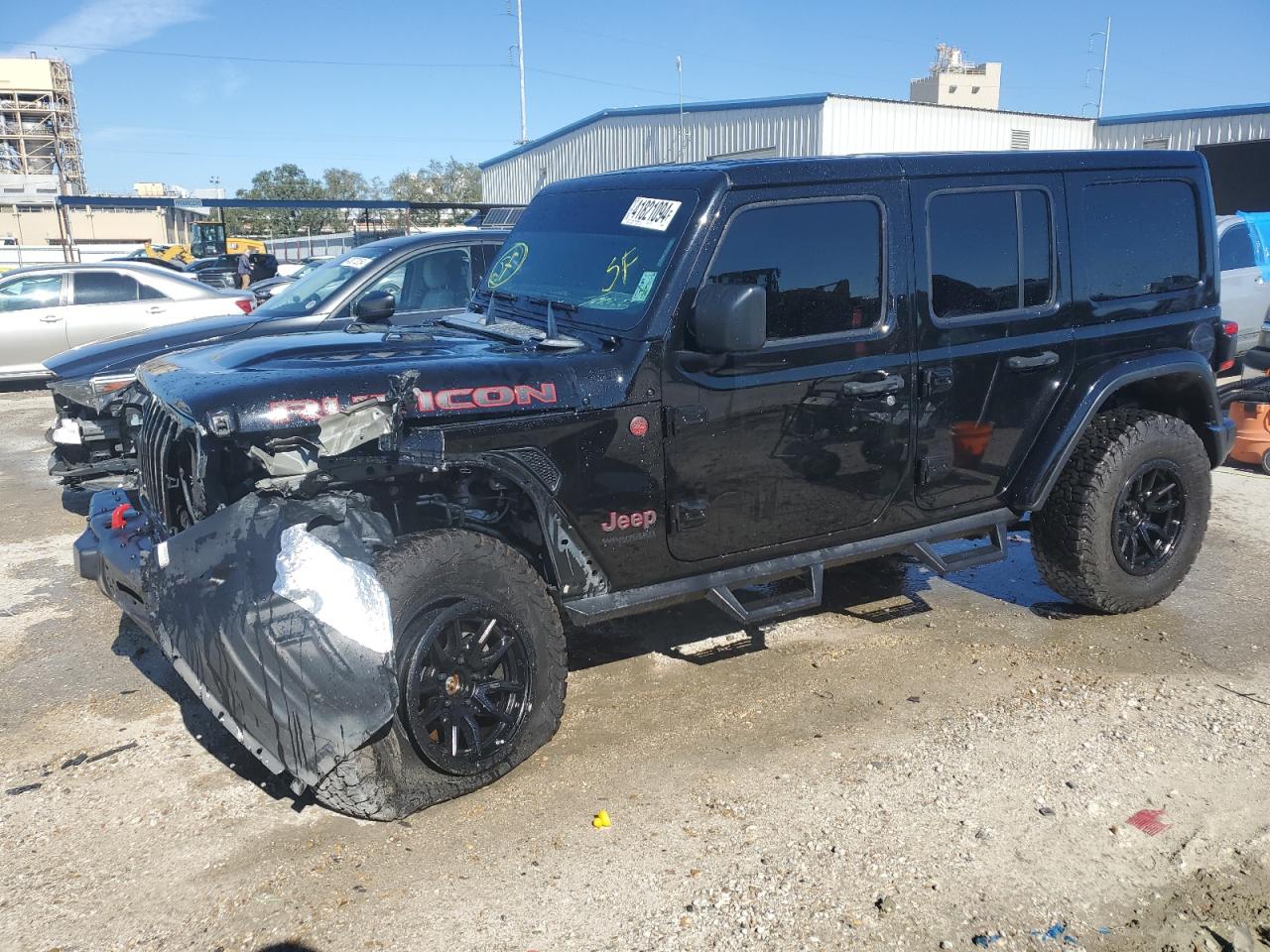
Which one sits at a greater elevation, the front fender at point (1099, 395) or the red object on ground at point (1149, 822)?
the front fender at point (1099, 395)

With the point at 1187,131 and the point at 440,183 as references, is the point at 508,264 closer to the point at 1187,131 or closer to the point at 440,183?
the point at 1187,131

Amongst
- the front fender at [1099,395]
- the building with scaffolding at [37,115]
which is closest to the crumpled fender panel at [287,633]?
the front fender at [1099,395]

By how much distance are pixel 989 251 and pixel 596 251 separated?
167cm

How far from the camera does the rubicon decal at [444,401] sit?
3.07 meters

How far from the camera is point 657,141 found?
27.6m

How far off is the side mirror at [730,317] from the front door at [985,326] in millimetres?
953

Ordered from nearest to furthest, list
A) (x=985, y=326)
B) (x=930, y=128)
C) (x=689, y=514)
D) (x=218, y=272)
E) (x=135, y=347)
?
(x=689, y=514)
(x=985, y=326)
(x=135, y=347)
(x=218, y=272)
(x=930, y=128)

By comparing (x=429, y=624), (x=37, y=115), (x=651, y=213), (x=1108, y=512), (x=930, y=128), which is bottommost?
(x=1108, y=512)

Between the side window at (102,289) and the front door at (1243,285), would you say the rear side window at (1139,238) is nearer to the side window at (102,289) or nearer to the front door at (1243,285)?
the front door at (1243,285)

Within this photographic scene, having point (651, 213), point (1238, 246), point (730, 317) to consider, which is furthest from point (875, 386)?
point (1238, 246)

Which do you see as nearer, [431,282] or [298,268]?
[431,282]

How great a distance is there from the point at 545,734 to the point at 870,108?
22501 millimetres

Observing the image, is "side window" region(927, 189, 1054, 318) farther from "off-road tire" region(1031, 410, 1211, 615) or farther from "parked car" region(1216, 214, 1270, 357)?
"parked car" region(1216, 214, 1270, 357)

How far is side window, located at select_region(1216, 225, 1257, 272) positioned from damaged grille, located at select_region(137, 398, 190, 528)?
37.5 feet
